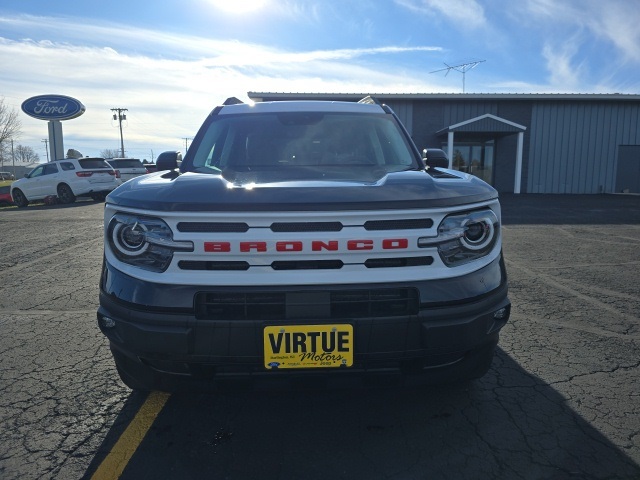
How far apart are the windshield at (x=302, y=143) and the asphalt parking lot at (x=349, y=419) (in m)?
1.47

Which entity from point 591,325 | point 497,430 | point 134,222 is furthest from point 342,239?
point 591,325

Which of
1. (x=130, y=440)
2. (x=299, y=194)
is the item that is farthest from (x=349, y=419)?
(x=299, y=194)

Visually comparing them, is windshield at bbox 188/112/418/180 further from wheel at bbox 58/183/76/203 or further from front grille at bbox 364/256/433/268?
wheel at bbox 58/183/76/203

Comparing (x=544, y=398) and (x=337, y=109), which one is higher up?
(x=337, y=109)

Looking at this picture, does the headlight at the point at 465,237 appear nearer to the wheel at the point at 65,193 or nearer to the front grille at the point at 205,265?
the front grille at the point at 205,265

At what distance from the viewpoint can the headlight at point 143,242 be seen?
7.07 feet

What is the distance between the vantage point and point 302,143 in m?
3.51

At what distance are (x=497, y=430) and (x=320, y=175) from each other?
165 cm

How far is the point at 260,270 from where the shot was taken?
2098mm

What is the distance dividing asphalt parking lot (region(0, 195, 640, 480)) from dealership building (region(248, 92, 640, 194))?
66.7 ft

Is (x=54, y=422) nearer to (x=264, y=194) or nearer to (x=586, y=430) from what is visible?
(x=264, y=194)

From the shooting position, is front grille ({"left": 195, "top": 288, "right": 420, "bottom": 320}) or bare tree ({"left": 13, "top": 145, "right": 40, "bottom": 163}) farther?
bare tree ({"left": 13, "top": 145, "right": 40, "bottom": 163})

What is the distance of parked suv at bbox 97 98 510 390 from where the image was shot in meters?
2.07

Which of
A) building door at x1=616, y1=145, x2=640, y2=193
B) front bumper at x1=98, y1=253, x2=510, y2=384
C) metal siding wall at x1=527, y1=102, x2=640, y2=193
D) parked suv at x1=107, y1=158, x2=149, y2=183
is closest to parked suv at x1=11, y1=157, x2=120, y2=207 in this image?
parked suv at x1=107, y1=158, x2=149, y2=183
